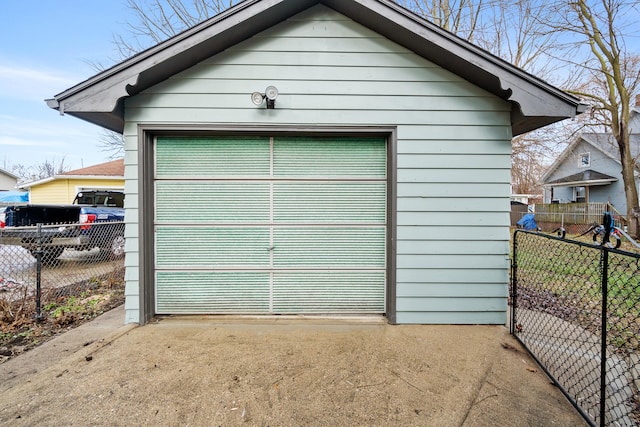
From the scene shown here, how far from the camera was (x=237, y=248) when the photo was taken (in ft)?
12.5

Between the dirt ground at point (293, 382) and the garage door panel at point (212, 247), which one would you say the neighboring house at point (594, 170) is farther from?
the garage door panel at point (212, 247)

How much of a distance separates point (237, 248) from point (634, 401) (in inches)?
153

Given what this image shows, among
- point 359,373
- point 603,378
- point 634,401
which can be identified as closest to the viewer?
point 603,378

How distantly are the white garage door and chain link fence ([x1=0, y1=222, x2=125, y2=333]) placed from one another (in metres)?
1.68

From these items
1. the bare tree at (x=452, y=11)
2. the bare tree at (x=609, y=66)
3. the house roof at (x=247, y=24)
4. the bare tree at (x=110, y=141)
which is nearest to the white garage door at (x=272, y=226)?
the house roof at (x=247, y=24)

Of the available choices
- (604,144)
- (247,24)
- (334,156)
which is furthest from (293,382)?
(604,144)

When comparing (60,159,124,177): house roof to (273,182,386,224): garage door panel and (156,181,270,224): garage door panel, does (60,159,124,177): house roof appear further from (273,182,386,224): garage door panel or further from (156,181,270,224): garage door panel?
(273,182,386,224): garage door panel

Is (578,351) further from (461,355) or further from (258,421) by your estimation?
(258,421)

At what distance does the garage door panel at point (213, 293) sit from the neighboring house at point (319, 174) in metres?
0.02

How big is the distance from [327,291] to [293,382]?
1393 millimetres

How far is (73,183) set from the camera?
13.6 m

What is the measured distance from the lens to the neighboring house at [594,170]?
17.3 meters

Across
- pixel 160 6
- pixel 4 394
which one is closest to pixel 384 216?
pixel 4 394

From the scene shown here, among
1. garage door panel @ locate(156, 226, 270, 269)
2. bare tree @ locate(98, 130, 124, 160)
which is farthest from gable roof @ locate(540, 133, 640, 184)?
bare tree @ locate(98, 130, 124, 160)
